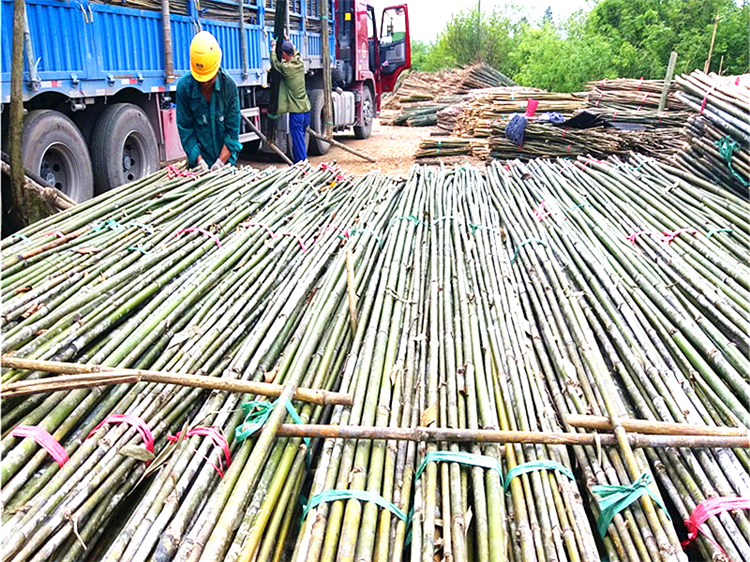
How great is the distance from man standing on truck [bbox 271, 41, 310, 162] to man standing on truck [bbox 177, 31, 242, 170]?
3.55m

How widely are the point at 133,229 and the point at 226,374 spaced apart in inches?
68.8

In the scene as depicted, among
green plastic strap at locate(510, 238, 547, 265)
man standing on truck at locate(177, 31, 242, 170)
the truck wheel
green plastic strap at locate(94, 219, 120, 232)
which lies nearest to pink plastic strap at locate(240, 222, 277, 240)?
green plastic strap at locate(94, 219, 120, 232)

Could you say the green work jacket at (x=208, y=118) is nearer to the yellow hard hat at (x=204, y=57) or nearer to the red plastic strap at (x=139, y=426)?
the yellow hard hat at (x=204, y=57)

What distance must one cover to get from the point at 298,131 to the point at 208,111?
390 centimetres

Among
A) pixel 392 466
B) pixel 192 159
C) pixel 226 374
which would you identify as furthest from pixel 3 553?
pixel 192 159

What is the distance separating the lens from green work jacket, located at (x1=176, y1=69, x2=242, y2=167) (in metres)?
5.46

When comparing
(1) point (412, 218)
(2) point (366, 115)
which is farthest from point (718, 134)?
(2) point (366, 115)

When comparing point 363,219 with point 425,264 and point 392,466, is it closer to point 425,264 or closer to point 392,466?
point 425,264

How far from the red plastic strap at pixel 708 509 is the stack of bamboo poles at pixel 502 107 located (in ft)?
31.8

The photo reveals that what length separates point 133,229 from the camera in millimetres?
3686

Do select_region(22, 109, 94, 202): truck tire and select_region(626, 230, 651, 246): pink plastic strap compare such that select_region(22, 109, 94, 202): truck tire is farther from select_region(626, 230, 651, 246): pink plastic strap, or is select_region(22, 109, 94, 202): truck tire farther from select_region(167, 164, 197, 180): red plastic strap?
select_region(626, 230, 651, 246): pink plastic strap

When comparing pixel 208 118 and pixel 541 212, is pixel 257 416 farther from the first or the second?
pixel 208 118

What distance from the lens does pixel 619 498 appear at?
1.86 m

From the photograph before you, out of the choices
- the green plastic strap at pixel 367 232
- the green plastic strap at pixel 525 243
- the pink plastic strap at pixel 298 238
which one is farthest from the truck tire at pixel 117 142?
the green plastic strap at pixel 525 243
